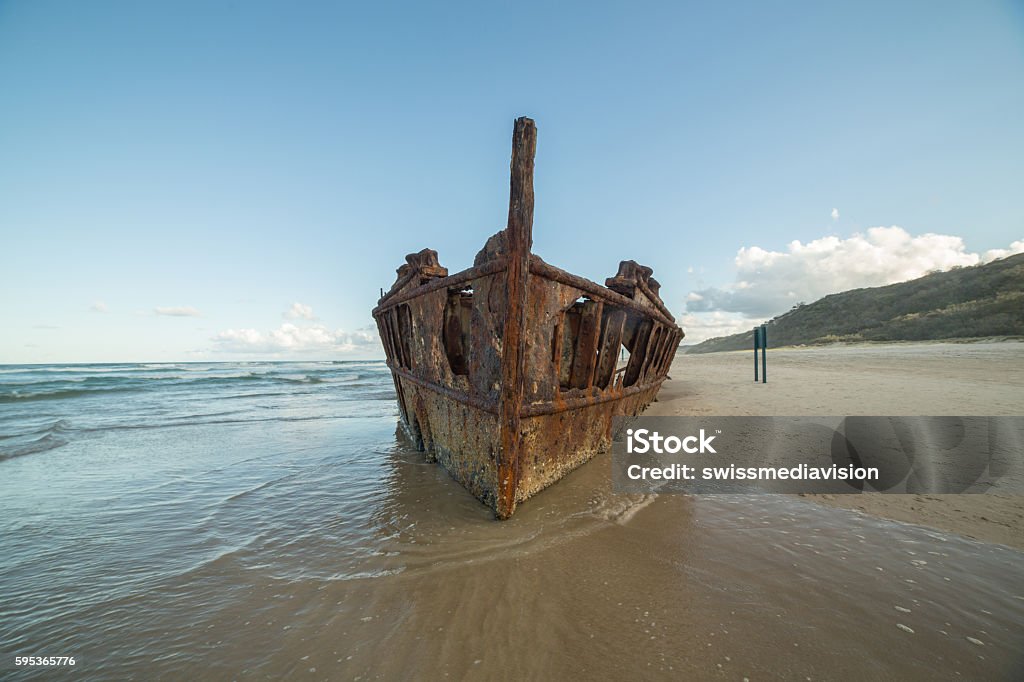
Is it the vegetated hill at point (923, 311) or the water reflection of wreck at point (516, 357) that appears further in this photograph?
the vegetated hill at point (923, 311)

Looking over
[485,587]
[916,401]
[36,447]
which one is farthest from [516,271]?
[36,447]

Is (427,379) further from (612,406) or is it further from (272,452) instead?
(272,452)

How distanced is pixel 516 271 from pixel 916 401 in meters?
7.71

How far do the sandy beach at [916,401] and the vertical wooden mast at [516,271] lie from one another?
2.79m

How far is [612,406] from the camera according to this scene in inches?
203

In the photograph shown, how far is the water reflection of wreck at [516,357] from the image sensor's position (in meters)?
3.23

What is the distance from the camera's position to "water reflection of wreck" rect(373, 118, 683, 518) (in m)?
3.23
